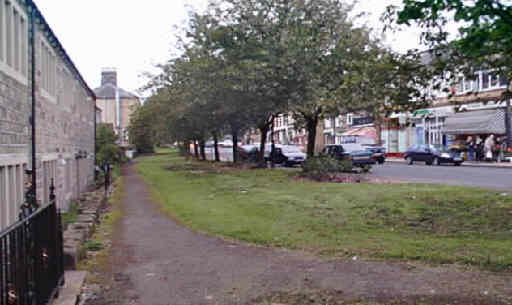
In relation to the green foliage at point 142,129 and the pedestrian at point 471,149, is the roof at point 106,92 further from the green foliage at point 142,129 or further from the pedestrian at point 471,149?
the pedestrian at point 471,149

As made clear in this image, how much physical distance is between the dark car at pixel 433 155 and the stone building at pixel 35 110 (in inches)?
944

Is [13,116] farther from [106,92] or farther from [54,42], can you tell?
[106,92]

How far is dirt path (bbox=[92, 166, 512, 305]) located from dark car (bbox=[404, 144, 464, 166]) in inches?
1139

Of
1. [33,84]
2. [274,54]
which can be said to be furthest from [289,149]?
[33,84]

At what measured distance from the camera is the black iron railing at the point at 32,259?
4434 mm

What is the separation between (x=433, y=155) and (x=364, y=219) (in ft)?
89.4

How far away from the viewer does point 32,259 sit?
5.39m

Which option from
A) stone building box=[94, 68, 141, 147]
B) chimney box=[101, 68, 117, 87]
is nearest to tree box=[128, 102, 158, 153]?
stone building box=[94, 68, 141, 147]

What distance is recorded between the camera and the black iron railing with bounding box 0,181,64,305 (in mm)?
4434

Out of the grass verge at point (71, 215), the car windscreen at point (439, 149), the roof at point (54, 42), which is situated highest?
the roof at point (54, 42)

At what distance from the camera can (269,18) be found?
2341 cm

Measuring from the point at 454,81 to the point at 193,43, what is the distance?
16.7 meters

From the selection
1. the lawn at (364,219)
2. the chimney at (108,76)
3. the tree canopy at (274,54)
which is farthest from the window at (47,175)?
the chimney at (108,76)

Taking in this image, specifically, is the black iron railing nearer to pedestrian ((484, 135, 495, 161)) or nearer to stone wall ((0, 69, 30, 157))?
stone wall ((0, 69, 30, 157))
